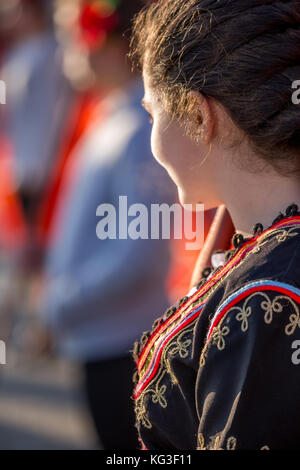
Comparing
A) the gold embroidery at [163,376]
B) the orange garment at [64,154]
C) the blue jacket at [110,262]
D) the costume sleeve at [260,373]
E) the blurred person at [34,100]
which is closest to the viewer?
the costume sleeve at [260,373]

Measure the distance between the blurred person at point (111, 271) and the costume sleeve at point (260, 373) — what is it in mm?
1099

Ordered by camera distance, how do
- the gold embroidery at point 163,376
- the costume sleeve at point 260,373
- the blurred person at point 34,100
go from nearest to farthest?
the costume sleeve at point 260,373
the gold embroidery at point 163,376
the blurred person at point 34,100

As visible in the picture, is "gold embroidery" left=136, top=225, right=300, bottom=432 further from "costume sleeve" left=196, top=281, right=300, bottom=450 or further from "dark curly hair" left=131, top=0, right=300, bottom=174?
"dark curly hair" left=131, top=0, right=300, bottom=174

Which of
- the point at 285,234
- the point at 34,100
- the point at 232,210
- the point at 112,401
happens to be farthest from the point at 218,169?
the point at 34,100

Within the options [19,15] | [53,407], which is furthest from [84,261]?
[19,15]

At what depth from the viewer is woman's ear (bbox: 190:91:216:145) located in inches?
45.6

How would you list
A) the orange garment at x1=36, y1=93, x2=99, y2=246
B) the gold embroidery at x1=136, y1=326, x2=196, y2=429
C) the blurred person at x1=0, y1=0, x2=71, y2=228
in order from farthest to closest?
1. the blurred person at x1=0, y1=0, x2=71, y2=228
2. the orange garment at x1=36, y1=93, x2=99, y2=246
3. the gold embroidery at x1=136, y1=326, x2=196, y2=429

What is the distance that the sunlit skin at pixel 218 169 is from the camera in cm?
117

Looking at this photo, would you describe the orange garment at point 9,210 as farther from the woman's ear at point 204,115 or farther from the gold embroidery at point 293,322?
the gold embroidery at point 293,322

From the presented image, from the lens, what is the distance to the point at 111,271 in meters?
2.24

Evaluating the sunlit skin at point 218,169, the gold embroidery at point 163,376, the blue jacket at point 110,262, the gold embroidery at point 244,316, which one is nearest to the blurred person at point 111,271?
the blue jacket at point 110,262

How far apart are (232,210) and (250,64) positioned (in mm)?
231

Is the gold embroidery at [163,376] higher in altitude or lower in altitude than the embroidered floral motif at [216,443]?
higher

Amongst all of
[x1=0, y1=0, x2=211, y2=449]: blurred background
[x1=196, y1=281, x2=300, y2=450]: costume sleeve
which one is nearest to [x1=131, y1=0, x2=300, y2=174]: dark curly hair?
[x1=196, y1=281, x2=300, y2=450]: costume sleeve
